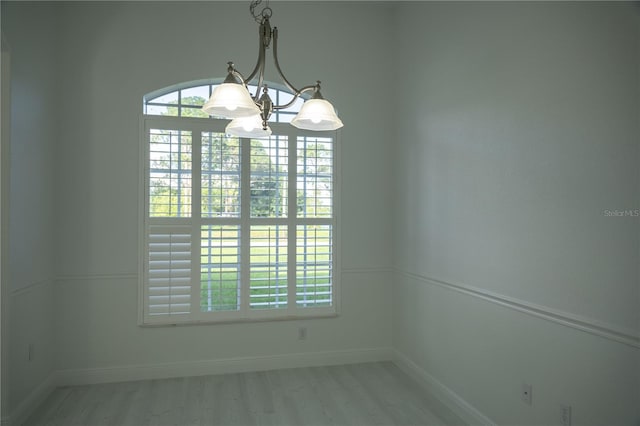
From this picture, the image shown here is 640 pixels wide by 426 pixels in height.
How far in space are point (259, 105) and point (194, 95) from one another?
211cm

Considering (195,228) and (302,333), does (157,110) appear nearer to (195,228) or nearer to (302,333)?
(195,228)

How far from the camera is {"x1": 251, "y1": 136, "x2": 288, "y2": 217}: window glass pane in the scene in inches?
142

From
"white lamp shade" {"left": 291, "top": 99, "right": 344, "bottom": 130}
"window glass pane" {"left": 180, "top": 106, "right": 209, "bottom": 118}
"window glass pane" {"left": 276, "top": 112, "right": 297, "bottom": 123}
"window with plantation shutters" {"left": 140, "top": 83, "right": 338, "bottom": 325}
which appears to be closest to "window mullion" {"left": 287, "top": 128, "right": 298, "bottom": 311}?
"window with plantation shutters" {"left": 140, "top": 83, "right": 338, "bottom": 325}

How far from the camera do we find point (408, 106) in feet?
11.8

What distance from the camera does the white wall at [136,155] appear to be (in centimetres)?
328

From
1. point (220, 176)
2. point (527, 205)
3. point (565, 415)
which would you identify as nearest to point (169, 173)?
point (220, 176)

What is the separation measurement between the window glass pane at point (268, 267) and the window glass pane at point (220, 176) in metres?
0.31

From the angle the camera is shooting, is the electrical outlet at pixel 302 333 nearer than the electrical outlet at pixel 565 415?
No

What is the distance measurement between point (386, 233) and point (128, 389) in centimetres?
254

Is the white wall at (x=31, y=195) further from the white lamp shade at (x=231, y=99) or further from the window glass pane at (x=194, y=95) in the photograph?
the white lamp shade at (x=231, y=99)

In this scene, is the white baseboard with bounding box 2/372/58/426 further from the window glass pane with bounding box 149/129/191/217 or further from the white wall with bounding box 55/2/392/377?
the window glass pane with bounding box 149/129/191/217

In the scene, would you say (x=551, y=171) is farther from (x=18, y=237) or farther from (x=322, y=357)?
(x=18, y=237)

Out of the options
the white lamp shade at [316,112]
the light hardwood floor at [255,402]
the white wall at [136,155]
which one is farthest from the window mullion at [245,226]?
the white lamp shade at [316,112]

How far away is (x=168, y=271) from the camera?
3414mm
